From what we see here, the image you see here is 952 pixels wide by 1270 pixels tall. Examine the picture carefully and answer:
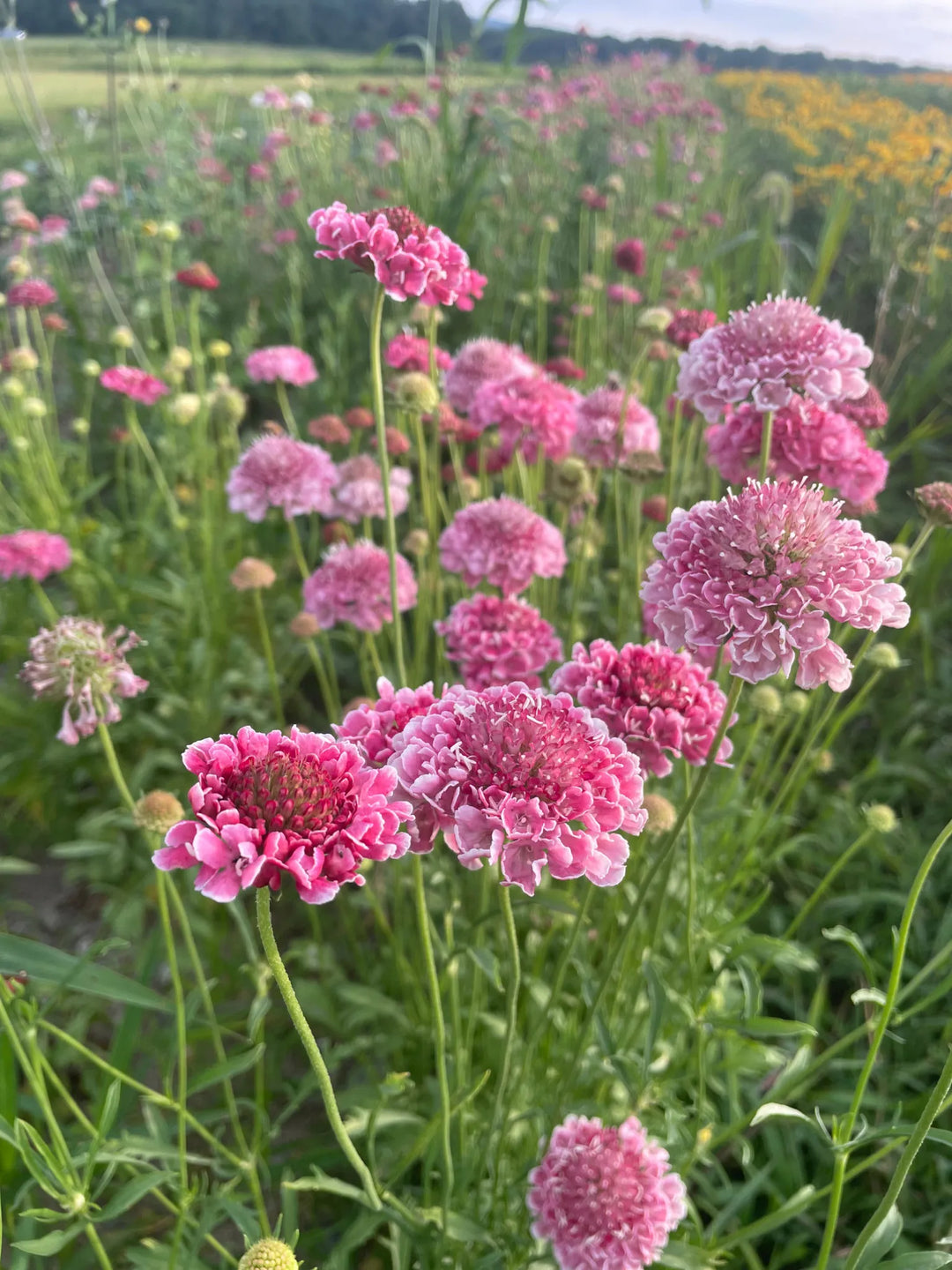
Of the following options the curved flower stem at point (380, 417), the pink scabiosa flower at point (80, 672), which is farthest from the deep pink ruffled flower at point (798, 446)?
the pink scabiosa flower at point (80, 672)

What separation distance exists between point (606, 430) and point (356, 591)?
0.86 meters

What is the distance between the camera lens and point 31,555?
8.01 feet

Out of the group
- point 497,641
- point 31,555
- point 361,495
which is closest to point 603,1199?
point 497,641

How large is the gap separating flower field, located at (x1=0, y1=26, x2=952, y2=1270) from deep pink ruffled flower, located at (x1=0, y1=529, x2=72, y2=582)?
0.06ft

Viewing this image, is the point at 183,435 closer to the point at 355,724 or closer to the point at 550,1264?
the point at 355,724

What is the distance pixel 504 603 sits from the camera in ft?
5.50

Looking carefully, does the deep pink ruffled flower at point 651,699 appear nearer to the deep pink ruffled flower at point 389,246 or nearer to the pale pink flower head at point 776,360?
the pale pink flower head at point 776,360

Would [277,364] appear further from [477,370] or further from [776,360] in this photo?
[776,360]

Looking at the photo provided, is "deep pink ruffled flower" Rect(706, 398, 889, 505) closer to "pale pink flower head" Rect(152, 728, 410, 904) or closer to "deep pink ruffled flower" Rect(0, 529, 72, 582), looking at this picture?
"pale pink flower head" Rect(152, 728, 410, 904)

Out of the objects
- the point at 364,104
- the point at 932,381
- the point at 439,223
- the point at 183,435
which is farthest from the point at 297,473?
the point at 364,104

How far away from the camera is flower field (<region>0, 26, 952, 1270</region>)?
999 mm

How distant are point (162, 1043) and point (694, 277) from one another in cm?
354

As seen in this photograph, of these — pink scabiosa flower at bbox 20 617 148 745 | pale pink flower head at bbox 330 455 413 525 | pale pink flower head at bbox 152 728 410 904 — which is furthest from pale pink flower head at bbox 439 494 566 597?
pale pink flower head at bbox 152 728 410 904

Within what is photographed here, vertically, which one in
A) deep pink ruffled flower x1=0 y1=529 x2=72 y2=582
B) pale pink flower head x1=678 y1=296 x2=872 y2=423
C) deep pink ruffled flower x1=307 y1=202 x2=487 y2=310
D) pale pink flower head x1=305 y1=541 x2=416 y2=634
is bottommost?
deep pink ruffled flower x1=0 y1=529 x2=72 y2=582
